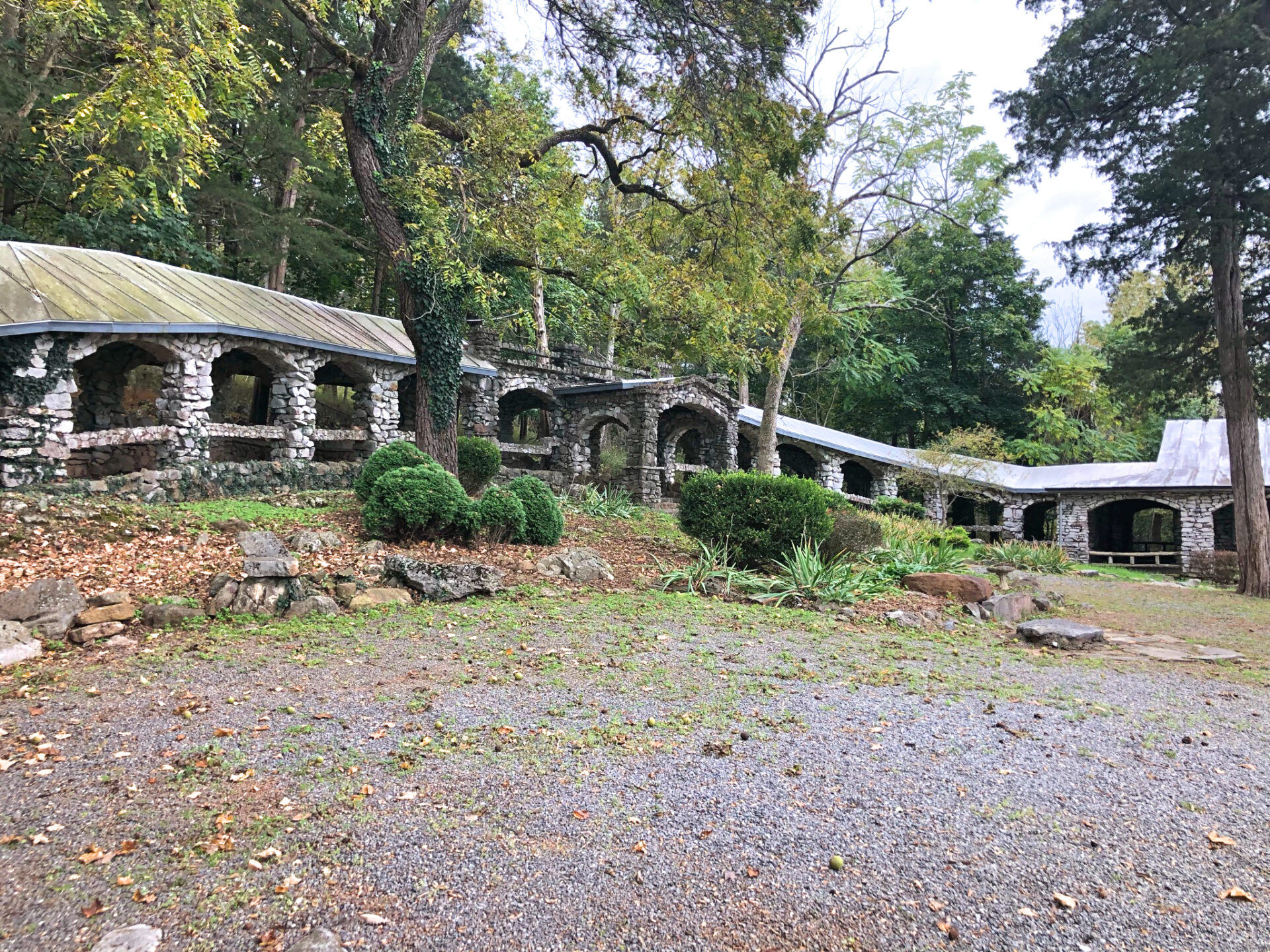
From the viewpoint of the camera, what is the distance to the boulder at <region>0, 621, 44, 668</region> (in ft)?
14.6

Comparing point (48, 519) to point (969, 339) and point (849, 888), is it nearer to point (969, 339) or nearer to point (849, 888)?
point (849, 888)

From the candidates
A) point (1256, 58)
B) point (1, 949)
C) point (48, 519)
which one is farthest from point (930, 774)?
point (1256, 58)

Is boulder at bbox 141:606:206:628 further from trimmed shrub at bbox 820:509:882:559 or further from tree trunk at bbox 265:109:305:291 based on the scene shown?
tree trunk at bbox 265:109:305:291

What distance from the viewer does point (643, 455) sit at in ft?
57.2

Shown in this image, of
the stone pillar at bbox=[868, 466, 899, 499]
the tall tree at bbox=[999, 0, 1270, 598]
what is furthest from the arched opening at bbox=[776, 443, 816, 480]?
the tall tree at bbox=[999, 0, 1270, 598]

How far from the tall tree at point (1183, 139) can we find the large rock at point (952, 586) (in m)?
7.20

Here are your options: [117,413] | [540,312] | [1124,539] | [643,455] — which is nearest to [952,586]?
[643,455]

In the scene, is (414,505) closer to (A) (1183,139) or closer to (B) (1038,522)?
(A) (1183,139)

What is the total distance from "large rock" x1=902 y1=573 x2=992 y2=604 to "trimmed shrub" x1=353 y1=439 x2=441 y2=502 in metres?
6.41

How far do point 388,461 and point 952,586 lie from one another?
744 centimetres

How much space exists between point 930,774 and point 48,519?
8764 millimetres

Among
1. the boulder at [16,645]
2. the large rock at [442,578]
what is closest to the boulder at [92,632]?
the boulder at [16,645]

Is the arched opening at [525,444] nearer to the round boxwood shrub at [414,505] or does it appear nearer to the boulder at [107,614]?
the round boxwood shrub at [414,505]

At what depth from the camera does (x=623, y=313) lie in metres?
13.4
